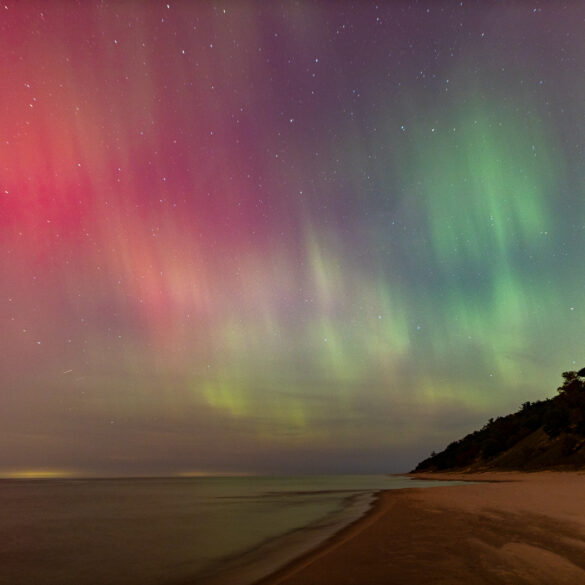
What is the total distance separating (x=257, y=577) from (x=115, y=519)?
26146 millimetres

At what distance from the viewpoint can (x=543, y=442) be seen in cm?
8669

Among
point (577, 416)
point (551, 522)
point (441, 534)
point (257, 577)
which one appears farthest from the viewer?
point (577, 416)

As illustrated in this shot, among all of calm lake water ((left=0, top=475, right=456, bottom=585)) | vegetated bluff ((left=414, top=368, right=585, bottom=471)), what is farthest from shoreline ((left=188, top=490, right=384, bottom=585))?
vegetated bluff ((left=414, top=368, right=585, bottom=471))

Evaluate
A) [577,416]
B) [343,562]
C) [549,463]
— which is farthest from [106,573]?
[577,416]

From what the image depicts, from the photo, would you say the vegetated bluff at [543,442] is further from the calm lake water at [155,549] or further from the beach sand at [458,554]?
the beach sand at [458,554]

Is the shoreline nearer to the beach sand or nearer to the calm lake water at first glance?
the calm lake water

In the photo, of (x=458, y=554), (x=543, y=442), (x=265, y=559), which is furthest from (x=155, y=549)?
(x=543, y=442)

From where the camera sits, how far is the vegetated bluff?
7394cm

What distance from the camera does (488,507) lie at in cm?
2286

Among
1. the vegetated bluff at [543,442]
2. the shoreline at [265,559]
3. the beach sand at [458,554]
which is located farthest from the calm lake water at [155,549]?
the vegetated bluff at [543,442]

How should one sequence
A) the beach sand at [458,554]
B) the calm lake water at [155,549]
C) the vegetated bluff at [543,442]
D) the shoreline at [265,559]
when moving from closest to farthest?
the beach sand at [458,554] < the shoreline at [265,559] < the calm lake water at [155,549] < the vegetated bluff at [543,442]

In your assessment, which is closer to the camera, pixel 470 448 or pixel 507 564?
pixel 507 564

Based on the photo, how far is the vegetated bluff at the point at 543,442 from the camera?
73938 mm

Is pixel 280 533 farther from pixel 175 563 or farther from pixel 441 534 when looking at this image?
pixel 441 534
